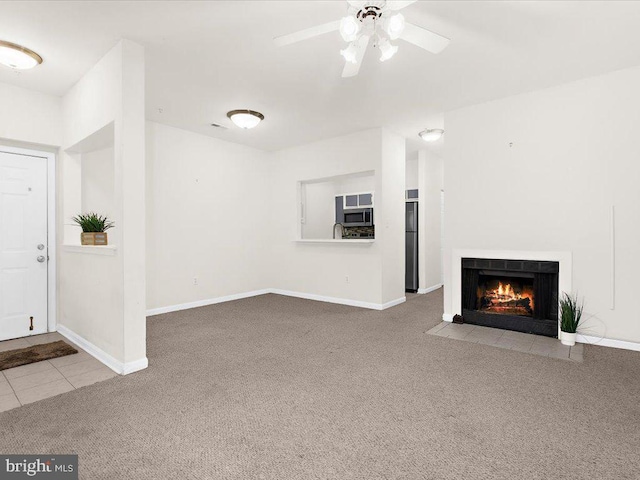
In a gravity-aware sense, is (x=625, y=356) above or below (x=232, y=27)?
below

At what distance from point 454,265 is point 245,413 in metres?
3.17

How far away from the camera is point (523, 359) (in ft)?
9.81

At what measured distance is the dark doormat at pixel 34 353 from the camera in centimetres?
296

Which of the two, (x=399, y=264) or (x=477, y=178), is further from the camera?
(x=399, y=264)

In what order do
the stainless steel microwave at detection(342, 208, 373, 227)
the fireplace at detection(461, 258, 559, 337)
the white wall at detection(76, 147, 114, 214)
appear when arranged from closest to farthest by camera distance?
1. the fireplace at detection(461, 258, 559, 337)
2. the white wall at detection(76, 147, 114, 214)
3. the stainless steel microwave at detection(342, 208, 373, 227)

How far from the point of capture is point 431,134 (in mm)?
5168

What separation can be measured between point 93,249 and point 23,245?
1.35 metres

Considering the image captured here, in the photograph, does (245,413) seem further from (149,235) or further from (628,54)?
(628,54)

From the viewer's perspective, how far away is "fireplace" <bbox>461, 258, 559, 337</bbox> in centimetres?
363

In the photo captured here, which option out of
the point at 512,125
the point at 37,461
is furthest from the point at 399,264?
the point at 37,461

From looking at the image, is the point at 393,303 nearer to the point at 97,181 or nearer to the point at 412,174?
the point at 412,174

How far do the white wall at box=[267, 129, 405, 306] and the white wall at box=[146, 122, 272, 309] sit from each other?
14.3 inches

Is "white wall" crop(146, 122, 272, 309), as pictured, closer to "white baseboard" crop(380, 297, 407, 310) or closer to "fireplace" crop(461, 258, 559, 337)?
"white baseboard" crop(380, 297, 407, 310)

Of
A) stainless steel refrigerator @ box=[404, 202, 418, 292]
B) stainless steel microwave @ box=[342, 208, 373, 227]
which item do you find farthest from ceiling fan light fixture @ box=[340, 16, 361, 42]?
stainless steel microwave @ box=[342, 208, 373, 227]
